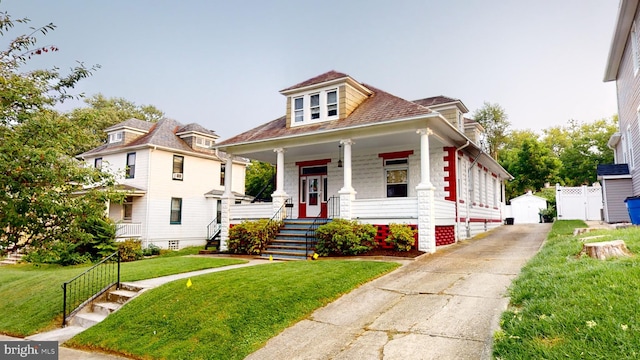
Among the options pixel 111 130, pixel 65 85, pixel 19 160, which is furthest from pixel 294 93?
pixel 111 130

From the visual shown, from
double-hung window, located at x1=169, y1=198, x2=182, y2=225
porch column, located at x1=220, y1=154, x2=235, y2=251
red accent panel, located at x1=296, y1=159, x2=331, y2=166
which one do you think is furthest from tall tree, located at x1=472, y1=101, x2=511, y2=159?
porch column, located at x1=220, y1=154, x2=235, y2=251

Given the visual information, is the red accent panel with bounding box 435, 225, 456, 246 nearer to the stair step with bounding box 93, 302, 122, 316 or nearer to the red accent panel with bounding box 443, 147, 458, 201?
the red accent panel with bounding box 443, 147, 458, 201

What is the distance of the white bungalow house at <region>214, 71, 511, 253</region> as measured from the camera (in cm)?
1245

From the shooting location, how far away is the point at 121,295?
8.40 m

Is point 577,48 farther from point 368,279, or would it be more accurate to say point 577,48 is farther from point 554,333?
point 554,333

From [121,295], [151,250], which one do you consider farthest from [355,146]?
[151,250]

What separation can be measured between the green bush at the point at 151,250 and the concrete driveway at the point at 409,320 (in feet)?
52.6

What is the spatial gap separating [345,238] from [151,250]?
13528 mm

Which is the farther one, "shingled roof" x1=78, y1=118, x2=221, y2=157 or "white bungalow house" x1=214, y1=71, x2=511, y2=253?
"shingled roof" x1=78, y1=118, x2=221, y2=157

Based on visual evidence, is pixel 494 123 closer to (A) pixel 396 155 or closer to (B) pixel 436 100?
(B) pixel 436 100

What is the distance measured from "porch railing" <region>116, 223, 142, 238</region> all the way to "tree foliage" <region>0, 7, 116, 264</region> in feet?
46.8

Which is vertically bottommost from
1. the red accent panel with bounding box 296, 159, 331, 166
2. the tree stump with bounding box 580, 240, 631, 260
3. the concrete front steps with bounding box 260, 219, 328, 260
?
the concrete front steps with bounding box 260, 219, 328, 260

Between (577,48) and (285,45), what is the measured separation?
13269 mm

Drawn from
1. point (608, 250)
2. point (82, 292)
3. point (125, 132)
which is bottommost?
point (82, 292)
